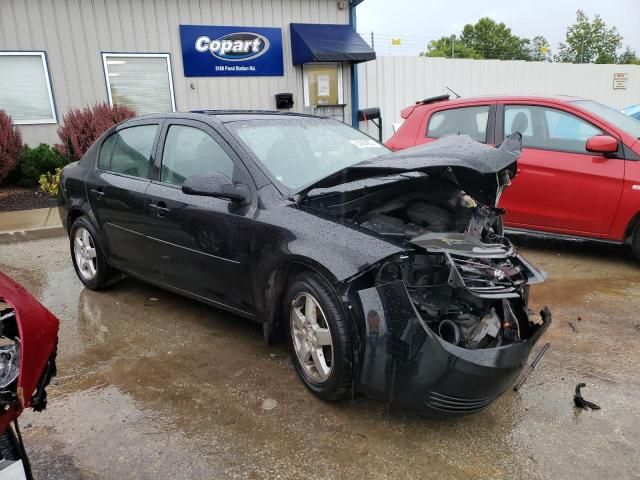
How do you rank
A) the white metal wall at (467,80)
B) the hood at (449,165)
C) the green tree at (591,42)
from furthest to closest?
the green tree at (591,42) → the white metal wall at (467,80) → the hood at (449,165)

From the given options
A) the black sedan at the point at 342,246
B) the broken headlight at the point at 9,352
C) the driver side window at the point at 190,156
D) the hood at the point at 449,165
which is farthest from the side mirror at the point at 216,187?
the broken headlight at the point at 9,352

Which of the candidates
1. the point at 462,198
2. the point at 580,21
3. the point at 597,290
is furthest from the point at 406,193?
the point at 580,21

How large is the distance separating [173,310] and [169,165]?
1.25m

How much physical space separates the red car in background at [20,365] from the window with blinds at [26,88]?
9.31 m

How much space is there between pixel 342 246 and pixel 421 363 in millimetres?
703

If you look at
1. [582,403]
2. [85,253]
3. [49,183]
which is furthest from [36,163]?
[582,403]

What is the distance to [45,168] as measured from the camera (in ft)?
30.7

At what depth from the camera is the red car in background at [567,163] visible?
4.92 m

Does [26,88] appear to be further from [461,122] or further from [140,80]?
[461,122]

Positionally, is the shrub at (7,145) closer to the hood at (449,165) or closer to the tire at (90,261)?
the tire at (90,261)

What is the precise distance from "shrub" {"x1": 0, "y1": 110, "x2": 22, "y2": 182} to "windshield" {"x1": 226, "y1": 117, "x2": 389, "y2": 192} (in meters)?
6.99

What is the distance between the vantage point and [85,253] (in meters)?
4.80

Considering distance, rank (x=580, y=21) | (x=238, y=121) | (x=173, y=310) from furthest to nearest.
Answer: (x=580, y=21), (x=173, y=310), (x=238, y=121)

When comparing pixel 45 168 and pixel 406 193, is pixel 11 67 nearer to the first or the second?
pixel 45 168
